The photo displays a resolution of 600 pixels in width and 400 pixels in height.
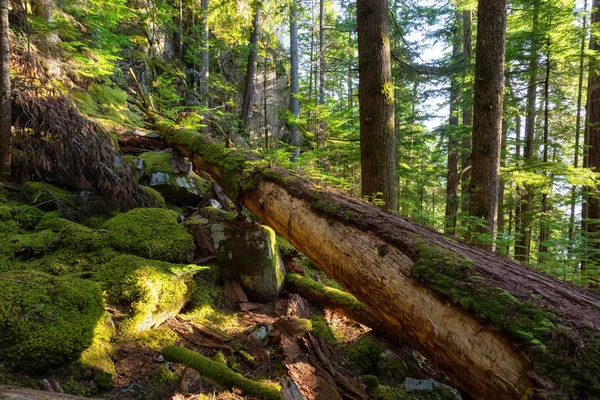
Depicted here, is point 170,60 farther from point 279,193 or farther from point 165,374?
point 165,374

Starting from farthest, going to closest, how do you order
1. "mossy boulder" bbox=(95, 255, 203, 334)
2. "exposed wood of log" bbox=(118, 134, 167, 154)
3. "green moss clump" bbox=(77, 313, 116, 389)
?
"exposed wood of log" bbox=(118, 134, 167, 154) < "mossy boulder" bbox=(95, 255, 203, 334) < "green moss clump" bbox=(77, 313, 116, 389)

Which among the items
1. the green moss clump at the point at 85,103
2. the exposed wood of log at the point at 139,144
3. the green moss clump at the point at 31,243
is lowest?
the green moss clump at the point at 31,243

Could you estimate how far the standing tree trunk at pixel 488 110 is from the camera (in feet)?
18.9

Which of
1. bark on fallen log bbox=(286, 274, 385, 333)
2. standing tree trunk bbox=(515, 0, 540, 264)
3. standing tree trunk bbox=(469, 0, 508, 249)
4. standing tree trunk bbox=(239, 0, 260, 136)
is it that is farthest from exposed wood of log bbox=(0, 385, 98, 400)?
standing tree trunk bbox=(239, 0, 260, 136)

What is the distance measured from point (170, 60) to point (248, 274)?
12.6 meters

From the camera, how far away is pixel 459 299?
2125mm

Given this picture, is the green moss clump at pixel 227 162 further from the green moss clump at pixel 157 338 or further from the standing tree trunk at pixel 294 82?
the standing tree trunk at pixel 294 82

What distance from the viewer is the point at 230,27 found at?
41.6 ft

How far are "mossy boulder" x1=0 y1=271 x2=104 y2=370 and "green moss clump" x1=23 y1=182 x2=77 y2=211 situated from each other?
73.4 inches

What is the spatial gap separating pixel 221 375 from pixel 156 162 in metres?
4.96

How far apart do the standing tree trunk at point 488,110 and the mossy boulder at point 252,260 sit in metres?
3.77

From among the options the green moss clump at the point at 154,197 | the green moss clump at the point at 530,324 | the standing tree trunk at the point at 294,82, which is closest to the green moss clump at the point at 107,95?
the green moss clump at the point at 154,197

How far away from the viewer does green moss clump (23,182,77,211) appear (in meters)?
4.11

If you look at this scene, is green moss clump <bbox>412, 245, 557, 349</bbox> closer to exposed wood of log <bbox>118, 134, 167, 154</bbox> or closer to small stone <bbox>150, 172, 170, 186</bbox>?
small stone <bbox>150, 172, 170, 186</bbox>
